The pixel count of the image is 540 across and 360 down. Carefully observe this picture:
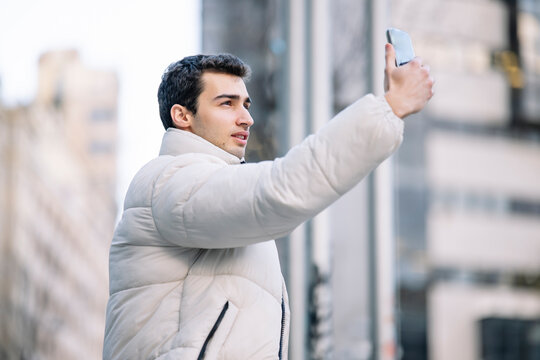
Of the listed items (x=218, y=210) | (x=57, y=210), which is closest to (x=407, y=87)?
(x=218, y=210)

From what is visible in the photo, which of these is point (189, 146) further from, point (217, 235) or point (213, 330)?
point (213, 330)

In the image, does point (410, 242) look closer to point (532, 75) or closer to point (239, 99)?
point (532, 75)

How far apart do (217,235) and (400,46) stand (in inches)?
19.5

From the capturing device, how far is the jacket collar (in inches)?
70.6

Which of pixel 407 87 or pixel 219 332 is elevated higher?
pixel 407 87

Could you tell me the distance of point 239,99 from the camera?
1.88 meters

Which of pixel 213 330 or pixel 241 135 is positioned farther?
pixel 241 135

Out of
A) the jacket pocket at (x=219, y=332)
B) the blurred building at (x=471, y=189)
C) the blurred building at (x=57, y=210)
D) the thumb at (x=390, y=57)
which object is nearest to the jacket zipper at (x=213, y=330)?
the jacket pocket at (x=219, y=332)

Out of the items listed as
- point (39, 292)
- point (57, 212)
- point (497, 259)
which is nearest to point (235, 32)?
point (497, 259)

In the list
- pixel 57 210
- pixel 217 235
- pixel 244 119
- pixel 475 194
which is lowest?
pixel 57 210

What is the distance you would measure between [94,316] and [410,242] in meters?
51.8

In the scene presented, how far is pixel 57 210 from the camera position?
5775 cm

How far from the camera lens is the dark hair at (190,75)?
6.14 feet

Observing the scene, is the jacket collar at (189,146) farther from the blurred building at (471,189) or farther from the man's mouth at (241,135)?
the blurred building at (471,189)
